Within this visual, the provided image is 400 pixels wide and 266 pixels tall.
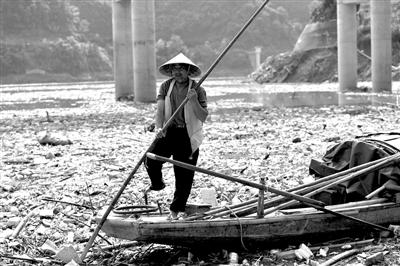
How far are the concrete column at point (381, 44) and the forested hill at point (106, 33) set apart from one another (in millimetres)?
87943

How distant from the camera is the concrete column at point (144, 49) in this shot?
32.5m

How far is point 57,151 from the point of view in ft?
49.1

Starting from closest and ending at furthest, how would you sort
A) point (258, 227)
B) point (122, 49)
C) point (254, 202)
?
point (258, 227) → point (254, 202) → point (122, 49)

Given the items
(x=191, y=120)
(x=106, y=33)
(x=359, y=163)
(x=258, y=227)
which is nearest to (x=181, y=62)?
(x=191, y=120)

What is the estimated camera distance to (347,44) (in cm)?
4200

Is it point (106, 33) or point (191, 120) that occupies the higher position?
point (106, 33)

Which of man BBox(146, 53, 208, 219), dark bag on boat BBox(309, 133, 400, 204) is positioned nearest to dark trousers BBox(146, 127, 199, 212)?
man BBox(146, 53, 208, 219)

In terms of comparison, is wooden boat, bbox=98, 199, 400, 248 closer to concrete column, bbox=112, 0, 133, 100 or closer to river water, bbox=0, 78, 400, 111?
river water, bbox=0, 78, 400, 111

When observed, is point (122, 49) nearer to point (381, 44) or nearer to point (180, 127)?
point (381, 44)

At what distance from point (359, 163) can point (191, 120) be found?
7.26 feet

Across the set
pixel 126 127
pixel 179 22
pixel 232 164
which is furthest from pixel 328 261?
pixel 179 22

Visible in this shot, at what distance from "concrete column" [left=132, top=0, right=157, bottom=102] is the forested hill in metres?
85.5

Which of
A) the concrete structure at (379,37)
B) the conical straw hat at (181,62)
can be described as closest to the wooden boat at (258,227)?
the conical straw hat at (181,62)

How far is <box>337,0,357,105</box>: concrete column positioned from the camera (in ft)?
136
